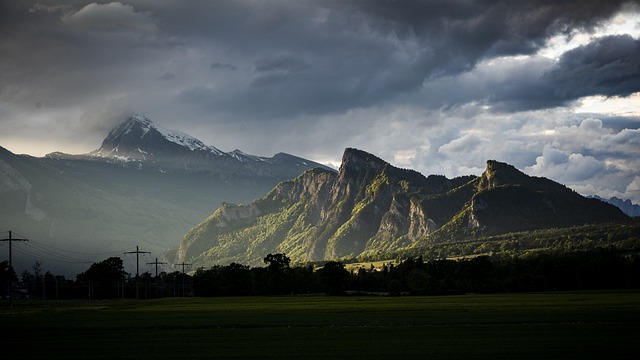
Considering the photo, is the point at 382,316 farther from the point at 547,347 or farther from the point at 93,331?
the point at 547,347

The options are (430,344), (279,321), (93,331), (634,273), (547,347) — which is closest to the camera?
(547,347)

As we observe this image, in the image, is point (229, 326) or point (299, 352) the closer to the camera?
point (299, 352)

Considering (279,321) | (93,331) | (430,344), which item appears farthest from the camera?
(279,321)

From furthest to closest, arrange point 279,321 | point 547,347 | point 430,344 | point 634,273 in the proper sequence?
point 634,273 < point 279,321 < point 430,344 < point 547,347

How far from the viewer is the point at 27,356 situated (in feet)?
174

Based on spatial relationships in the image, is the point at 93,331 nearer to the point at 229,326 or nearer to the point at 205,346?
the point at 229,326

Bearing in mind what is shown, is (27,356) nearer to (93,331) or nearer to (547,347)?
(93,331)

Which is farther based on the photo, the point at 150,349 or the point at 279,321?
the point at 279,321

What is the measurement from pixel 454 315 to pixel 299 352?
4179 centimetres

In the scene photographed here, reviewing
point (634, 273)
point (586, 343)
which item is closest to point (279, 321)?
point (586, 343)

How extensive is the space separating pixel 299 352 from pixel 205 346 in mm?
9354

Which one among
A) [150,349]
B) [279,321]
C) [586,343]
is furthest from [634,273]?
[150,349]

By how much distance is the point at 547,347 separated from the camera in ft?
169

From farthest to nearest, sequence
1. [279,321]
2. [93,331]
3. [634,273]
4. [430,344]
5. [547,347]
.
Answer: [634,273] < [279,321] < [93,331] < [430,344] < [547,347]
